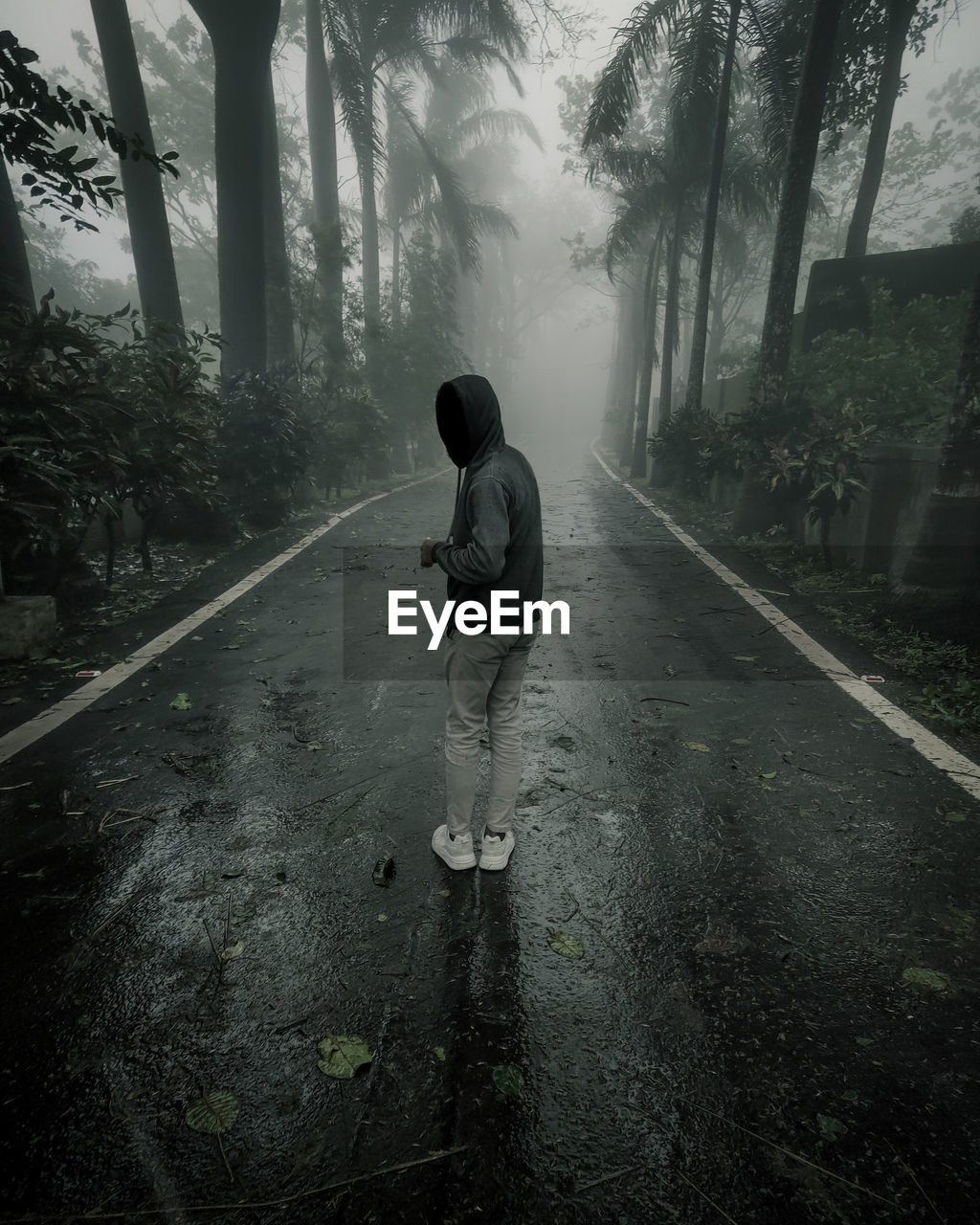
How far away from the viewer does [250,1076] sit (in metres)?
2.07

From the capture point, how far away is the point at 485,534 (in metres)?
2.74

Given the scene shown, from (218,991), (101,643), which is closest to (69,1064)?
(218,991)

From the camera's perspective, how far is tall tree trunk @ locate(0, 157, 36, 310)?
7.78 metres

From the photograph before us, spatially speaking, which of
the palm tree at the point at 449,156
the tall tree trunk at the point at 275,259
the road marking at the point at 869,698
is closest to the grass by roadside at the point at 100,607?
the road marking at the point at 869,698

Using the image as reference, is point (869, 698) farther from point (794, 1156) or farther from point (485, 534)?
point (794, 1156)

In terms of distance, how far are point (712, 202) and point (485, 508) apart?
17.1m

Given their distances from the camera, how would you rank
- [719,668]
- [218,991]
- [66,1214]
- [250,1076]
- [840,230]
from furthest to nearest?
[840,230]
[719,668]
[218,991]
[250,1076]
[66,1214]

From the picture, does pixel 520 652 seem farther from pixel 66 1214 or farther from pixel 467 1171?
Result: pixel 66 1214

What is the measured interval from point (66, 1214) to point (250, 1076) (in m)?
0.50

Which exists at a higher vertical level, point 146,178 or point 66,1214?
point 146,178

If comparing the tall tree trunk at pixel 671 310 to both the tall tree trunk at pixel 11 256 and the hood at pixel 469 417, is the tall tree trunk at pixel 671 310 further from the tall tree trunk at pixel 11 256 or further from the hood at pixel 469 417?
the hood at pixel 469 417

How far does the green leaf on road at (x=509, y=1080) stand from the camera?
2033 millimetres

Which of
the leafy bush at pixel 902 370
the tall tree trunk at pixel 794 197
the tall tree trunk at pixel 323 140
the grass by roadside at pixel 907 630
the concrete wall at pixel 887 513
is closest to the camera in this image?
the grass by roadside at pixel 907 630

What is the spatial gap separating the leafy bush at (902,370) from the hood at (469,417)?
335 inches
